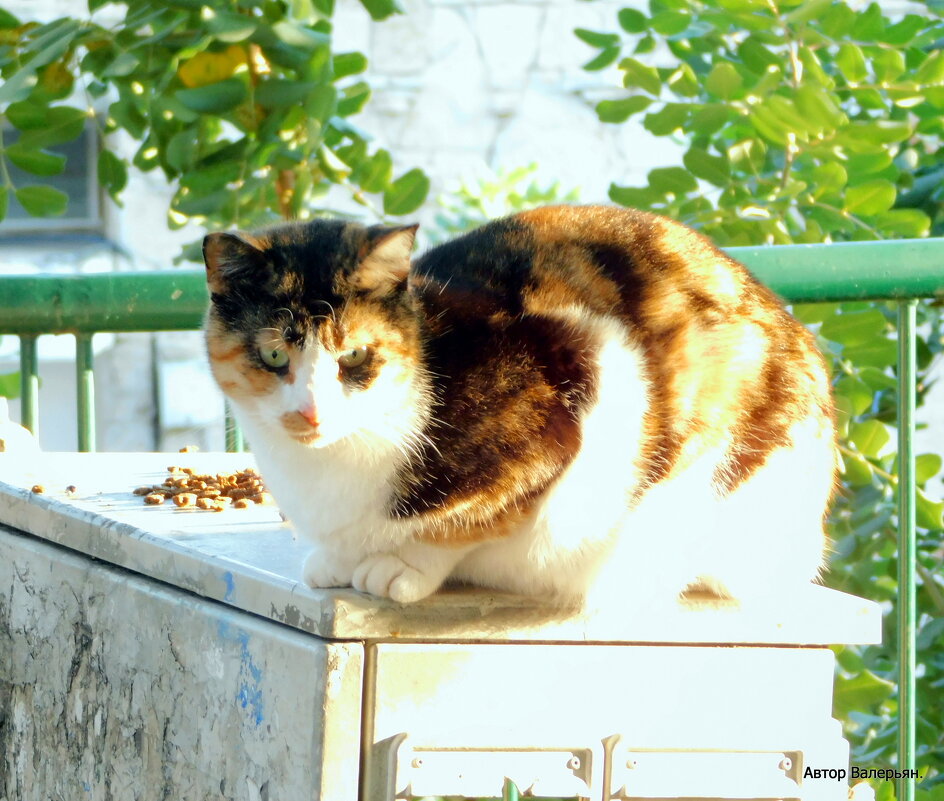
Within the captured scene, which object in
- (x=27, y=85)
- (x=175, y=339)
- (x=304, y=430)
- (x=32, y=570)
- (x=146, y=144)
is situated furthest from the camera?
(x=175, y=339)

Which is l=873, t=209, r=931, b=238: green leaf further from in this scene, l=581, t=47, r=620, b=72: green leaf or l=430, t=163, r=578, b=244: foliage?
l=430, t=163, r=578, b=244: foliage

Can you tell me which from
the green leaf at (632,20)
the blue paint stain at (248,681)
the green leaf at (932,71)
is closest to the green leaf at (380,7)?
the green leaf at (632,20)

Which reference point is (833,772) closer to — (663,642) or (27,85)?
(663,642)

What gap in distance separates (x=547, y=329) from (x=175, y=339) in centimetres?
500

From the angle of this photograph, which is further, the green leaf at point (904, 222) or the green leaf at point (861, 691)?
the green leaf at point (904, 222)

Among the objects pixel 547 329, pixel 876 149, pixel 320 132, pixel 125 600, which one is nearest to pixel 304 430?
pixel 547 329

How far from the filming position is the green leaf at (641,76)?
2139 mm

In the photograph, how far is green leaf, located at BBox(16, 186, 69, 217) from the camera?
86.6 inches

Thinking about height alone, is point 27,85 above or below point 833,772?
above

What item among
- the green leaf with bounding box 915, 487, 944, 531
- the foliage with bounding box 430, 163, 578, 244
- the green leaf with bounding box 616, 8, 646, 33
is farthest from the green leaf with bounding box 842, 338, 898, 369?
the foliage with bounding box 430, 163, 578, 244

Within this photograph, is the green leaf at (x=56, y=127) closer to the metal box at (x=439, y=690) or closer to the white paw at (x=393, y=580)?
the metal box at (x=439, y=690)

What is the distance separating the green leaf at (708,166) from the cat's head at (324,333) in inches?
40.5

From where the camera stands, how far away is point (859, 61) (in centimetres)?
197

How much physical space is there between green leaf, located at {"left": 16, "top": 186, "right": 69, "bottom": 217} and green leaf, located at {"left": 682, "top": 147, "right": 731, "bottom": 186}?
1.20 meters
